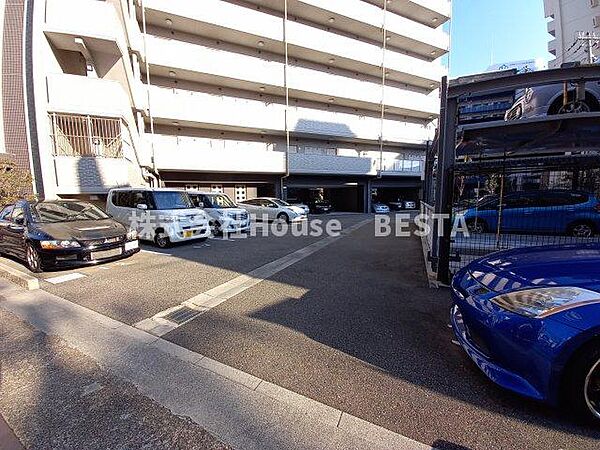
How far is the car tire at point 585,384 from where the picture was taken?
1863 millimetres

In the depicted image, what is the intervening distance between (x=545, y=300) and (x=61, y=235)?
702 centimetres

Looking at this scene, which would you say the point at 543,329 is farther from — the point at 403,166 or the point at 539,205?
the point at 403,166

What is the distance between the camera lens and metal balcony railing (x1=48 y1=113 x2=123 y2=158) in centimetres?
1060

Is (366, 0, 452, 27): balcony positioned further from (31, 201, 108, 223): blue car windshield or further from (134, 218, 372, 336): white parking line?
(31, 201, 108, 223): blue car windshield

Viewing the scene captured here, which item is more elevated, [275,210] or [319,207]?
[275,210]

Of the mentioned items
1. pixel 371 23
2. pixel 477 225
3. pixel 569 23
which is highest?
pixel 569 23

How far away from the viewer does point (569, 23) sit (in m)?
29.2

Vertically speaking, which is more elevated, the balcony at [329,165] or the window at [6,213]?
the balcony at [329,165]

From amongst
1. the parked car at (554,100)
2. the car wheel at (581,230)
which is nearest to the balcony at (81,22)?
the parked car at (554,100)

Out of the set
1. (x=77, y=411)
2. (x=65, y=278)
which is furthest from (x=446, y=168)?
(x=65, y=278)

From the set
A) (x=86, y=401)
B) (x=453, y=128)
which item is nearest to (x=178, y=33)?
(x=453, y=128)

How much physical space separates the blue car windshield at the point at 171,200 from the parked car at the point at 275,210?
6652mm

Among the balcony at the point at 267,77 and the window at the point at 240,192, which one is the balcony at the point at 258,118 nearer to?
the balcony at the point at 267,77

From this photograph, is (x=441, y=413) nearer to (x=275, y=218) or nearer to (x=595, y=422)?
(x=595, y=422)
